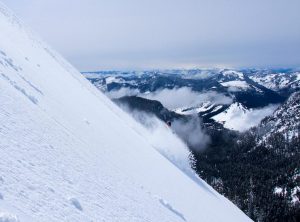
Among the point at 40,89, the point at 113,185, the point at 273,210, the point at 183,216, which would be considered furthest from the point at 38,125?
the point at 273,210

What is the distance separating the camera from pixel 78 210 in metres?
7.52

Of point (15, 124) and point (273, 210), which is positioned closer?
point (15, 124)

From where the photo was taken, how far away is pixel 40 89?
53.2ft

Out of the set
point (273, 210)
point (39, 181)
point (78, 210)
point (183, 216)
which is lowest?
point (273, 210)

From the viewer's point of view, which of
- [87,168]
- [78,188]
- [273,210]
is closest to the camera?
[78,188]

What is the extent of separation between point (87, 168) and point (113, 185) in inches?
42.0

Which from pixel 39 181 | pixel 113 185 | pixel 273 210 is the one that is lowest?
pixel 273 210

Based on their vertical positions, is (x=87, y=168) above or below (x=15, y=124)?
below

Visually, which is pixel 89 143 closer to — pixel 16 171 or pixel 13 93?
pixel 13 93

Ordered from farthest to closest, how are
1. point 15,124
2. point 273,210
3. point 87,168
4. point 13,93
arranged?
point 273,210 < point 13,93 < point 87,168 < point 15,124

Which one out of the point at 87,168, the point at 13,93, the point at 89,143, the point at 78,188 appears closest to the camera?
the point at 78,188

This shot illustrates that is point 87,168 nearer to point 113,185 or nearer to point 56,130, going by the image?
point 113,185

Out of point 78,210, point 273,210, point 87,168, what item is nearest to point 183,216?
point 87,168

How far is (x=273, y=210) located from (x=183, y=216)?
189073mm
